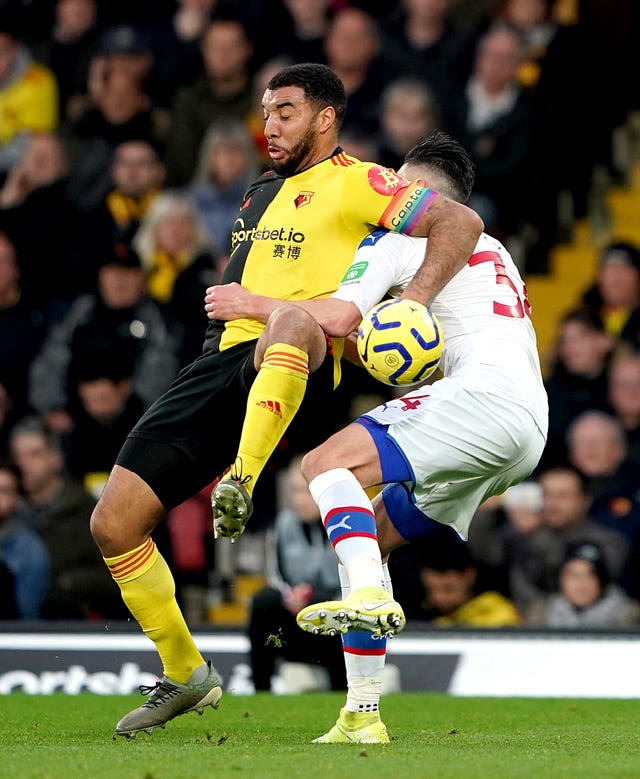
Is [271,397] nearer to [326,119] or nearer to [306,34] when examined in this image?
[326,119]

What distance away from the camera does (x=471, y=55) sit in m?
13.0

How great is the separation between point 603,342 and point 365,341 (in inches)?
220

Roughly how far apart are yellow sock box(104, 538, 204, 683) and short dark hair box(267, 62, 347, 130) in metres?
2.02

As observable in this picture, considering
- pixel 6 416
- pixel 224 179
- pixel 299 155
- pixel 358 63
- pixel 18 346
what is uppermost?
pixel 358 63

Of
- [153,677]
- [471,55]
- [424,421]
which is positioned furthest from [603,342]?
[424,421]

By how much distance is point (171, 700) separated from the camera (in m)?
6.73

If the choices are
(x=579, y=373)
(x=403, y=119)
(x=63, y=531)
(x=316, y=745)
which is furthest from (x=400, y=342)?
(x=403, y=119)

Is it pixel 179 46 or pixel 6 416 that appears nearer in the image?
pixel 6 416

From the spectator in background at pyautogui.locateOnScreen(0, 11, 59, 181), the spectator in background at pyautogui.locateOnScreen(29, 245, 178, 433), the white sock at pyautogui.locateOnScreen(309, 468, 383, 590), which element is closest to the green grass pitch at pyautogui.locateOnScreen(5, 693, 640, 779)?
the white sock at pyautogui.locateOnScreen(309, 468, 383, 590)

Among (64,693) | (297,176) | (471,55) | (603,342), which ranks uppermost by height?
(471,55)

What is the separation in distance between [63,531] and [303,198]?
15.9 feet

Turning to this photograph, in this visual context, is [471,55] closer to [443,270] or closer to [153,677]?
[153,677]

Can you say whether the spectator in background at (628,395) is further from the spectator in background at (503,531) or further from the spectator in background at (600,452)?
the spectator in background at (503,531)

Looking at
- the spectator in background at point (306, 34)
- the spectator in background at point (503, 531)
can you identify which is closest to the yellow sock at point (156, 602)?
the spectator in background at point (503, 531)
